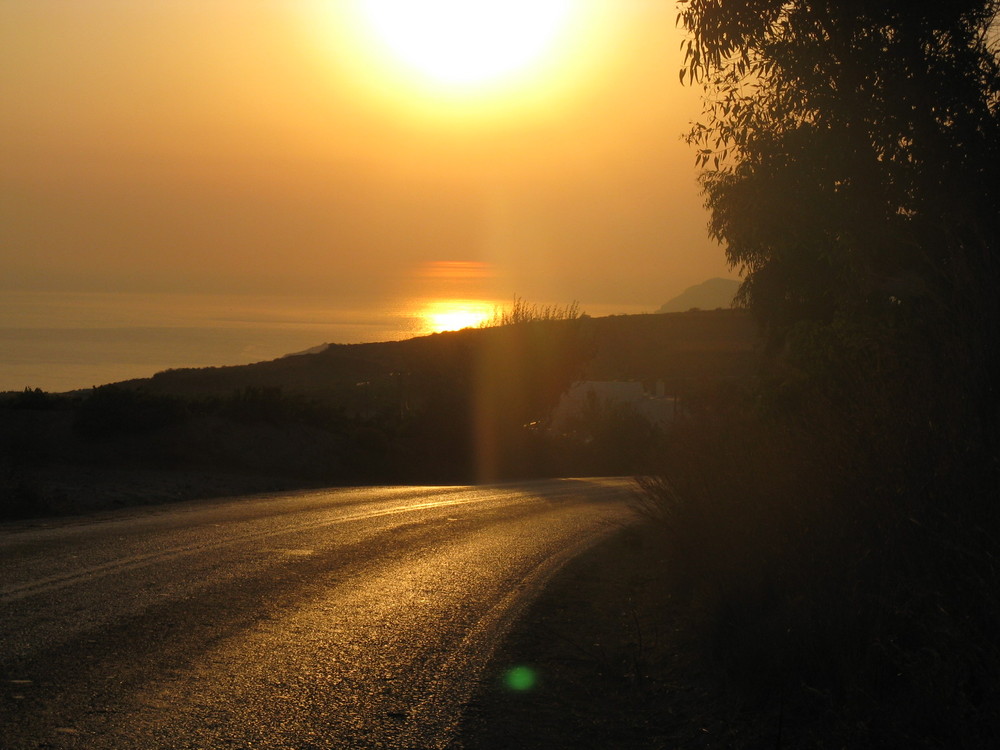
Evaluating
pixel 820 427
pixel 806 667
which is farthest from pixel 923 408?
pixel 806 667

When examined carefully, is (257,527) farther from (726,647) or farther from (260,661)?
(726,647)

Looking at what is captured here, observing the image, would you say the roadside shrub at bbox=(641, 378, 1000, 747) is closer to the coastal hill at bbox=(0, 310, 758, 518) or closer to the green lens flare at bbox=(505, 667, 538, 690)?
the green lens flare at bbox=(505, 667, 538, 690)

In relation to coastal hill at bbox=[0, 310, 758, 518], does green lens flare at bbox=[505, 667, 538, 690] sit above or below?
below

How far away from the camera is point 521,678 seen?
21.9 ft

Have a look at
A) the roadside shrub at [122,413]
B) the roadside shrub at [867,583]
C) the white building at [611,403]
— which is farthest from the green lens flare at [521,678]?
the white building at [611,403]

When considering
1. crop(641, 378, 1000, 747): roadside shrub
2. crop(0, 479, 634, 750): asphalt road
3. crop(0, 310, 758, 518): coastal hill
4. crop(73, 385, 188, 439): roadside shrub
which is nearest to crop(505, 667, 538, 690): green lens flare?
crop(0, 479, 634, 750): asphalt road

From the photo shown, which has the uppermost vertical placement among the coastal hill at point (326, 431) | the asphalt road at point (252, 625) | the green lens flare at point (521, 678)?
the coastal hill at point (326, 431)

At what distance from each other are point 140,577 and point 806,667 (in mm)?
5966

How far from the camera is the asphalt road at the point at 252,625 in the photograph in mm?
5262

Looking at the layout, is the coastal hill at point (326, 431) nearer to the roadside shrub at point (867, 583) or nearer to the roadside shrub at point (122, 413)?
the roadside shrub at point (122, 413)

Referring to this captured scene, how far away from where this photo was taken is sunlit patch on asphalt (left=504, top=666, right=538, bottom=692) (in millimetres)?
6460

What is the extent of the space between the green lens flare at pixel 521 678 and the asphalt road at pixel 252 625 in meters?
0.24

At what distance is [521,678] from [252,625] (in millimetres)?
2184

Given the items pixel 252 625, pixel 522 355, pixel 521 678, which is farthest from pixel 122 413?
pixel 522 355
